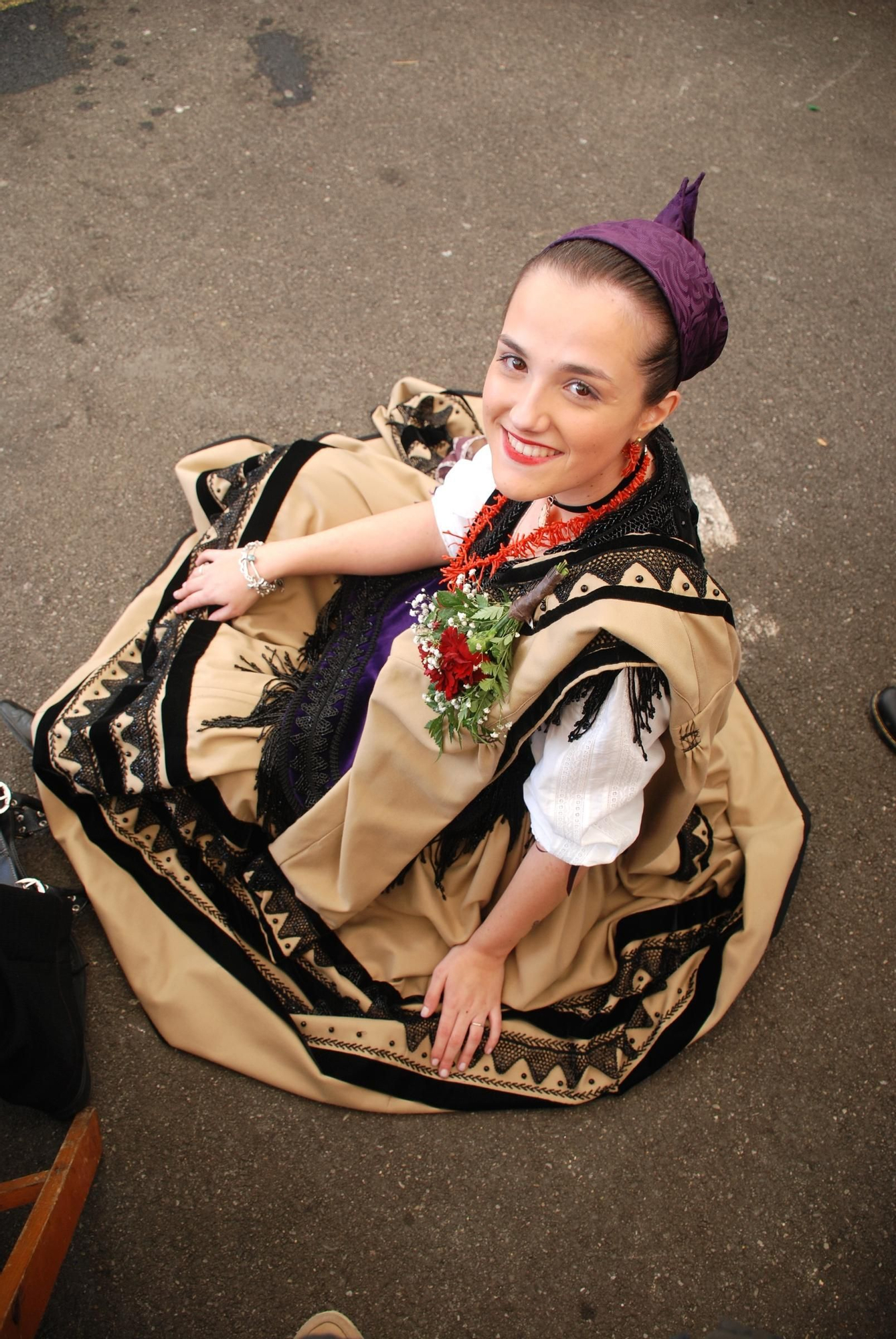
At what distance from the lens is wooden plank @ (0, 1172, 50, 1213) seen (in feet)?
5.05

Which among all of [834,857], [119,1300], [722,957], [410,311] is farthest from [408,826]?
[410,311]

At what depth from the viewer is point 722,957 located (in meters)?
1.86

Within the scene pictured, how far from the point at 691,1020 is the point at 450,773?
832 millimetres

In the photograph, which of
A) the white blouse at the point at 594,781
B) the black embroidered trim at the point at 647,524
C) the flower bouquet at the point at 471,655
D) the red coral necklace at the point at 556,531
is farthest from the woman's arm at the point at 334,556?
the white blouse at the point at 594,781

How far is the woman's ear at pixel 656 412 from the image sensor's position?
1272 millimetres

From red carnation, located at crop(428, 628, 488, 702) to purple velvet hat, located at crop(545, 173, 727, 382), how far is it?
0.48 meters

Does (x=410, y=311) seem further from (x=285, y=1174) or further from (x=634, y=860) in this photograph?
(x=285, y=1174)

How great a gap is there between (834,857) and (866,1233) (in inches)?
31.3

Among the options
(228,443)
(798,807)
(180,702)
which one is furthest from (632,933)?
(228,443)

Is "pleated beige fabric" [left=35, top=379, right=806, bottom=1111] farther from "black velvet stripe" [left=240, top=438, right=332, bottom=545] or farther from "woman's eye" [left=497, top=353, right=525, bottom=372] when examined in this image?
"woman's eye" [left=497, top=353, right=525, bottom=372]

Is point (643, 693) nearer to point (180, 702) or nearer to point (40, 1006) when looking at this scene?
point (180, 702)

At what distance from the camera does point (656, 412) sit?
1.29 metres

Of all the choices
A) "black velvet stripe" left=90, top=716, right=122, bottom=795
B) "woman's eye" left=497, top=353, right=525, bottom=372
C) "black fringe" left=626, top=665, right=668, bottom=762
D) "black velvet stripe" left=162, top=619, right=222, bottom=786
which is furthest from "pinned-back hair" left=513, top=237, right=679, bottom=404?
"black velvet stripe" left=90, top=716, right=122, bottom=795

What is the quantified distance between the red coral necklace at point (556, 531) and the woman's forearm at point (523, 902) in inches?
18.7
